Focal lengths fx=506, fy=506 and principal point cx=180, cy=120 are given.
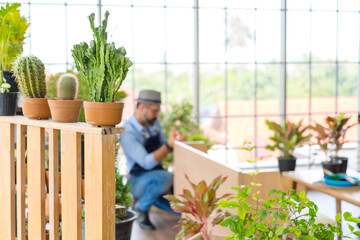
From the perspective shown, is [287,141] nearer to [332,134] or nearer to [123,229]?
[332,134]

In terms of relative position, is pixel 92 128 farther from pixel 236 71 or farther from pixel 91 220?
pixel 236 71

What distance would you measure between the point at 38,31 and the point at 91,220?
5363 millimetres

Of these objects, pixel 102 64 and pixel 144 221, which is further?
pixel 144 221

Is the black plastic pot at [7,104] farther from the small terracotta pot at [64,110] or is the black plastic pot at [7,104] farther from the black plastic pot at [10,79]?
the small terracotta pot at [64,110]

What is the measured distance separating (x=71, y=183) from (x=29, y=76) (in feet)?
2.03

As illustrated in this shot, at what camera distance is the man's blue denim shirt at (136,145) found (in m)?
5.29

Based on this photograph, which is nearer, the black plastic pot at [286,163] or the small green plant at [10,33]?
the small green plant at [10,33]

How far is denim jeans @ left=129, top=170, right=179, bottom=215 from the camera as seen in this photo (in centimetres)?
532

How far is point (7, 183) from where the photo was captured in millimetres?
2723

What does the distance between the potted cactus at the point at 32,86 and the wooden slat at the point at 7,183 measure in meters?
0.31

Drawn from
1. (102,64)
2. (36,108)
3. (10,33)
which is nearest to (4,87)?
(10,33)

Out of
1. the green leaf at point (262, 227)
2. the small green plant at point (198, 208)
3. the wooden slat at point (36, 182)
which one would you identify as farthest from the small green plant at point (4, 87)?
the green leaf at point (262, 227)

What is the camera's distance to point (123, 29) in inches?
280

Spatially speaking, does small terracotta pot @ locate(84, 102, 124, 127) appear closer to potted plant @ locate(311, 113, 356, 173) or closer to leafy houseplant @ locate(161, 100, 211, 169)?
potted plant @ locate(311, 113, 356, 173)
